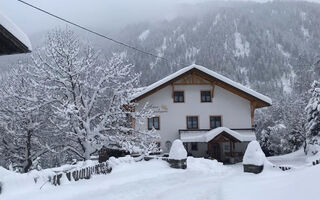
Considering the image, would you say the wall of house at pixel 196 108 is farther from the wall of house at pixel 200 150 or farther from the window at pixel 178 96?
the wall of house at pixel 200 150

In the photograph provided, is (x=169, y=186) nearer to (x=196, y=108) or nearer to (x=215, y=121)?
(x=196, y=108)

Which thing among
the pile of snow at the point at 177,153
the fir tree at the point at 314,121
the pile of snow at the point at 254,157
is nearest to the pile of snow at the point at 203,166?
the pile of snow at the point at 177,153

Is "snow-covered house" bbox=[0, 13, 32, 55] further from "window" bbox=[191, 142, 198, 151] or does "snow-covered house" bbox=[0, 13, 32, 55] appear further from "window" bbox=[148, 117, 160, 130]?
"window" bbox=[191, 142, 198, 151]

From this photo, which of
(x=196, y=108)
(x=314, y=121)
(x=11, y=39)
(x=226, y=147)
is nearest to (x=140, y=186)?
(x=11, y=39)

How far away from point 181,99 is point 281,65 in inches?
5574

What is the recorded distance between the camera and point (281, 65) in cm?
15788

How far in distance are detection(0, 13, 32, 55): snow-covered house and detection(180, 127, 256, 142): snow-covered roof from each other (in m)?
21.9

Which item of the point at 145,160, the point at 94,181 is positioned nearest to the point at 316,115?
the point at 145,160

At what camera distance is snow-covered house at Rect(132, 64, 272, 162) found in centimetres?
2933

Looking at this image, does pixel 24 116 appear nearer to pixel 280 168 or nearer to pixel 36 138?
pixel 36 138

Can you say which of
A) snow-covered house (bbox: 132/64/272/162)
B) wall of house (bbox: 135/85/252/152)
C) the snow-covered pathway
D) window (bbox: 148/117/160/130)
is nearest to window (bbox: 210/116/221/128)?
snow-covered house (bbox: 132/64/272/162)

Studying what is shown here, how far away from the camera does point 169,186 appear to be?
1420 centimetres

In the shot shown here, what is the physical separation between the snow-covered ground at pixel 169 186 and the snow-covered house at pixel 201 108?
10.5 meters

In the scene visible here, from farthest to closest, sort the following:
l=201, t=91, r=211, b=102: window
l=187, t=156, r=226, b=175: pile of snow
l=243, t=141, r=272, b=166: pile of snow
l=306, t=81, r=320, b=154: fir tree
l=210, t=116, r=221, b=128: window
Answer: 1. l=201, t=91, r=211, b=102: window
2. l=210, t=116, r=221, b=128: window
3. l=306, t=81, r=320, b=154: fir tree
4. l=187, t=156, r=226, b=175: pile of snow
5. l=243, t=141, r=272, b=166: pile of snow
